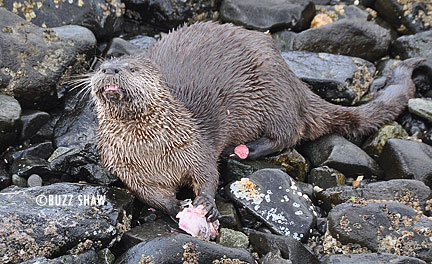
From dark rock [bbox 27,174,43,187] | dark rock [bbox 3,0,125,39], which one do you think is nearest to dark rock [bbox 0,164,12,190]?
dark rock [bbox 27,174,43,187]

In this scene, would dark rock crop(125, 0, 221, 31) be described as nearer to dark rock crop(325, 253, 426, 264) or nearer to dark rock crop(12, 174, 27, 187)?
Result: dark rock crop(12, 174, 27, 187)

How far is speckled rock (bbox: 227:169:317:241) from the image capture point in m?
3.46

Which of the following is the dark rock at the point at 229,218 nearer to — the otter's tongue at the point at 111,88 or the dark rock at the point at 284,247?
the dark rock at the point at 284,247

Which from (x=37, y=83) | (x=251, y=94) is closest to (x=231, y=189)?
(x=251, y=94)

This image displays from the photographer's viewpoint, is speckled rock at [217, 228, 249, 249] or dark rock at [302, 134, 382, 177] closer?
speckled rock at [217, 228, 249, 249]

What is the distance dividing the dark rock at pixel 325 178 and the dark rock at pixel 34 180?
70.0 inches

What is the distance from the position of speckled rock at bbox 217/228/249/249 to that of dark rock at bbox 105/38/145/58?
1.98 meters

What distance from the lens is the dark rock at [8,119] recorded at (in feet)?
12.8

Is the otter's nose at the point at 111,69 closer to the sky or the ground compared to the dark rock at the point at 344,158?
closer to the sky

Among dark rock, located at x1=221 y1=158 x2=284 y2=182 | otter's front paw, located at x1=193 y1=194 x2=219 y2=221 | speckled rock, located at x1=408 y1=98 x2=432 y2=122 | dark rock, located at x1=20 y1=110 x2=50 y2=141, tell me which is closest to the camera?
otter's front paw, located at x1=193 y1=194 x2=219 y2=221

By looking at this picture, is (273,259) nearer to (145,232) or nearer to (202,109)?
(145,232)

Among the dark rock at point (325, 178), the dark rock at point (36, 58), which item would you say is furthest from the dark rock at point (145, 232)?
the dark rock at point (36, 58)

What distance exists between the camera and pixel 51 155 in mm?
4078

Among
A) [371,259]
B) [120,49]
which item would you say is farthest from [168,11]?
[371,259]
